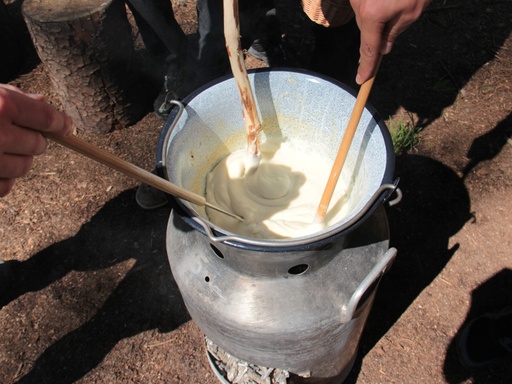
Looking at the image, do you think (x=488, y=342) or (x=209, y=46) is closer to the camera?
(x=488, y=342)

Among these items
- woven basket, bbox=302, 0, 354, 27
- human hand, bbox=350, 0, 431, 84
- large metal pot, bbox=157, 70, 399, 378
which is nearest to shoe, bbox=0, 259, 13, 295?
large metal pot, bbox=157, 70, 399, 378

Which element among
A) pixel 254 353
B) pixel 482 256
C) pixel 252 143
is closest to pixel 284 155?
pixel 252 143

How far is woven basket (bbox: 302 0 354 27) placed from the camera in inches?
71.7

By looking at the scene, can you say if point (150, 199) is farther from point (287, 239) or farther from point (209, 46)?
point (287, 239)

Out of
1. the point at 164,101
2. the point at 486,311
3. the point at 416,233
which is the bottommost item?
the point at 486,311

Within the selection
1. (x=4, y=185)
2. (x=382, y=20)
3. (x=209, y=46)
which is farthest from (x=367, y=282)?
(x=209, y=46)

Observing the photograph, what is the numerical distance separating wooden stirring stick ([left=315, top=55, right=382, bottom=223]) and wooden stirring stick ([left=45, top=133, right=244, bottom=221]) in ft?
1.35

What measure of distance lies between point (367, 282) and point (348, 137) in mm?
424

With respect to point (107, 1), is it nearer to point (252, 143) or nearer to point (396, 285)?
point (252, 143)

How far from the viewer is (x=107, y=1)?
2.48 m

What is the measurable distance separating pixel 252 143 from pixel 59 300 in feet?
4.66

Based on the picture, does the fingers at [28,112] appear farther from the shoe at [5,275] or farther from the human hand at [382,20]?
the shoe at [5,275]

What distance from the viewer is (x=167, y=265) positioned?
7.87 feet

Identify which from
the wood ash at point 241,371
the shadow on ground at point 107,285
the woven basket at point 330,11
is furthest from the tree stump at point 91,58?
the wood ash at point 241,371
